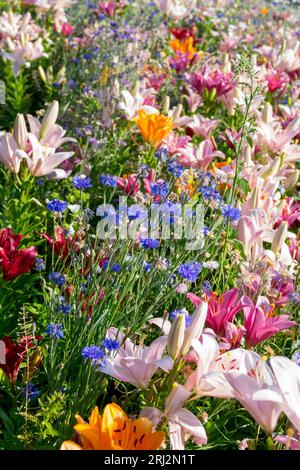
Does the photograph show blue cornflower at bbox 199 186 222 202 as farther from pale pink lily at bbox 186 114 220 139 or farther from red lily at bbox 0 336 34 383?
pale pink lily at bbox 186 114 220 139

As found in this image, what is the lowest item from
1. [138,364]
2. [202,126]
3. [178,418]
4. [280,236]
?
[178,418]

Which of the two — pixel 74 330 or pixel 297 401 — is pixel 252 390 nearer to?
pixel 297 401

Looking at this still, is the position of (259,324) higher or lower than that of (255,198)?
lower

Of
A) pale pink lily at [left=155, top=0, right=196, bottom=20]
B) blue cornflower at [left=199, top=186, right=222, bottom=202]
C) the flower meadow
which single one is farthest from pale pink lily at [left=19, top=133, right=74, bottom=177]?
pale pink lily at [left=155, top=0, right=196, bottom=20]

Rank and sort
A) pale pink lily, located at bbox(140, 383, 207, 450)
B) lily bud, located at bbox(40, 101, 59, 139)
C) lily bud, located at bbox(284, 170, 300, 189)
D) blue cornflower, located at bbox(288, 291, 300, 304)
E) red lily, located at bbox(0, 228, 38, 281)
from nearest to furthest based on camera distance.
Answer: pale pink lily, located at bbox(140, 383, 207, 450) → blue cornflower, located at bbox(288, 291, 300, 304) → red lily, located at bbox(0, 228, 38, 281) → lily bud, located at bbox(40, 101, 59, 139) → lily bud, located at bbox(284, 170, 300, 189)

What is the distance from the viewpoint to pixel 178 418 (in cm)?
167

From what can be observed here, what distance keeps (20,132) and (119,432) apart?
1407 mm

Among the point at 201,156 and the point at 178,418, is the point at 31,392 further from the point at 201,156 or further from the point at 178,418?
the point at 201,156

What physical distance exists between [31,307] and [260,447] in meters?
0.88

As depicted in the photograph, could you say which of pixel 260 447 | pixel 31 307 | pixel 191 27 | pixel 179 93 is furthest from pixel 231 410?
pixel 191 27

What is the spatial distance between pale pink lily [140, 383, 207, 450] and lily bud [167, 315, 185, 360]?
86mm

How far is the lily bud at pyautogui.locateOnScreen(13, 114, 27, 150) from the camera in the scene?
8.28 ft

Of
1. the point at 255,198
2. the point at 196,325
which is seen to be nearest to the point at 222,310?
the point at 196,325

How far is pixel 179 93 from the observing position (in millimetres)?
4453
